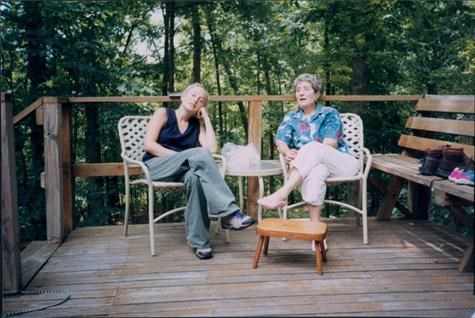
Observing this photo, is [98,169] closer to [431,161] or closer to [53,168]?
[53,168]

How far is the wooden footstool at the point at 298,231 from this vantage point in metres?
2.52

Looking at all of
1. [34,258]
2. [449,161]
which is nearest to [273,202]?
[449,161]

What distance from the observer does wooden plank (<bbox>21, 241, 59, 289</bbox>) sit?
258 cm

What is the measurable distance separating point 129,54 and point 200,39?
1.70 m

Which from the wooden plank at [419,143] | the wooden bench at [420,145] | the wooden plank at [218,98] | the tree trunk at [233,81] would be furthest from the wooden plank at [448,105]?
the tree trunk at [233,81]

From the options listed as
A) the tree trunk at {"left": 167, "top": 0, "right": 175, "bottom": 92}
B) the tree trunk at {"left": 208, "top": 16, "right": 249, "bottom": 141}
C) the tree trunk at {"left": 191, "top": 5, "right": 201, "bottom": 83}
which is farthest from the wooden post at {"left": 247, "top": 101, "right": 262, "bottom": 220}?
the tree trunk at {"left": 208, "top": 16, "right": 249, "bottom": 141}

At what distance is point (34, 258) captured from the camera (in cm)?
288

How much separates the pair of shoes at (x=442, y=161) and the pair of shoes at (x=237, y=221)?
110 cm

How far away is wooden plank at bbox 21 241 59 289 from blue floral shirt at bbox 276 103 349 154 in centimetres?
174

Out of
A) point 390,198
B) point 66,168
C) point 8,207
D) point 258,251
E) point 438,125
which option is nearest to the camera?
point 8,207

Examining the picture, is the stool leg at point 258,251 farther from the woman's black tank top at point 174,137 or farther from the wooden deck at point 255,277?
the woman's black tank top at point 174,137

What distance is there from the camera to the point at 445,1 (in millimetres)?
6055

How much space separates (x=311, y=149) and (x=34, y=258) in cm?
186

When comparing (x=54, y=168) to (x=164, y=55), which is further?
(x=164, y=55)
